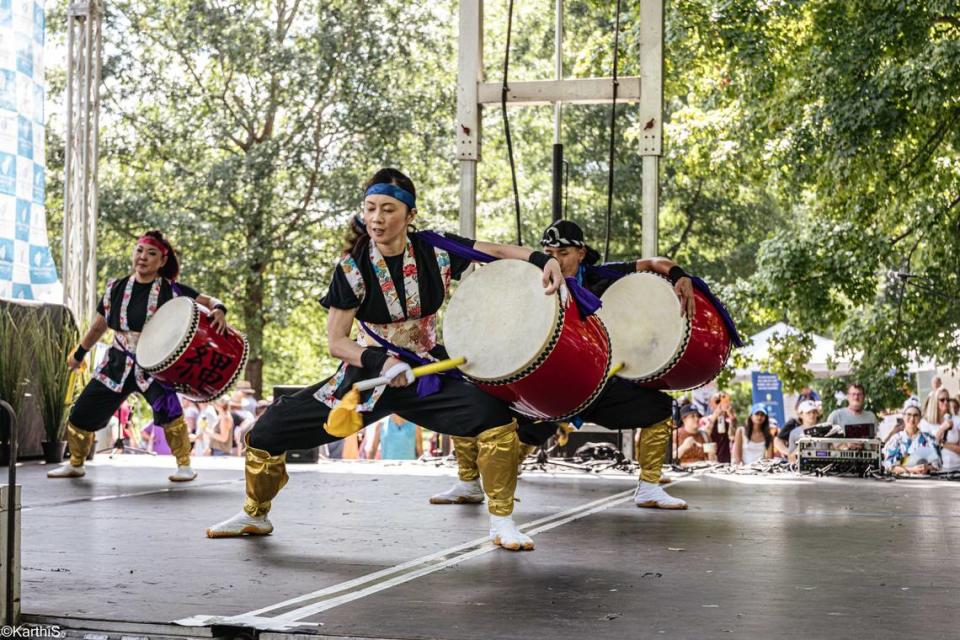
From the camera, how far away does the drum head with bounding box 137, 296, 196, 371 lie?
6.01m

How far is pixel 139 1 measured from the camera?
63.3ft

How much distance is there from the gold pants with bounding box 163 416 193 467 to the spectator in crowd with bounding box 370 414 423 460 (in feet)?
10.9

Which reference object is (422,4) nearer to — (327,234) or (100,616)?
(327,234)

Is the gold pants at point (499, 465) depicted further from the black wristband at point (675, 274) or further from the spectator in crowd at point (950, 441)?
the spectator in crowd at point (950, 441)

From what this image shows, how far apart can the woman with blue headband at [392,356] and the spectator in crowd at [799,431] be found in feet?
15.4

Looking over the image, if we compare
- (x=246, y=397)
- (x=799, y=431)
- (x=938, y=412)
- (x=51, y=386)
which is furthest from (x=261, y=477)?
(x=246, y=397)

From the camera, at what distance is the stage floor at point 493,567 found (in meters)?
2.59

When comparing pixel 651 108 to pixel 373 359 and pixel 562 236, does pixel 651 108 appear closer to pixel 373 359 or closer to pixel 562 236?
pixel 562 236

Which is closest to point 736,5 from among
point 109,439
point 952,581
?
point 109,439

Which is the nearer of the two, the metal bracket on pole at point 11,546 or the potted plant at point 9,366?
the metal bracket on pole at point 11,546

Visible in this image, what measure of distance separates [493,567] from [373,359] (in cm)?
83

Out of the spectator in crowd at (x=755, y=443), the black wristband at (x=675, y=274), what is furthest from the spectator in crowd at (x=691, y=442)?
the black wristband at (x=675, y=274)

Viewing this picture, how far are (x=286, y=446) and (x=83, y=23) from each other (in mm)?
7103

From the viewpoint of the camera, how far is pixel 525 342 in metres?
3.75
